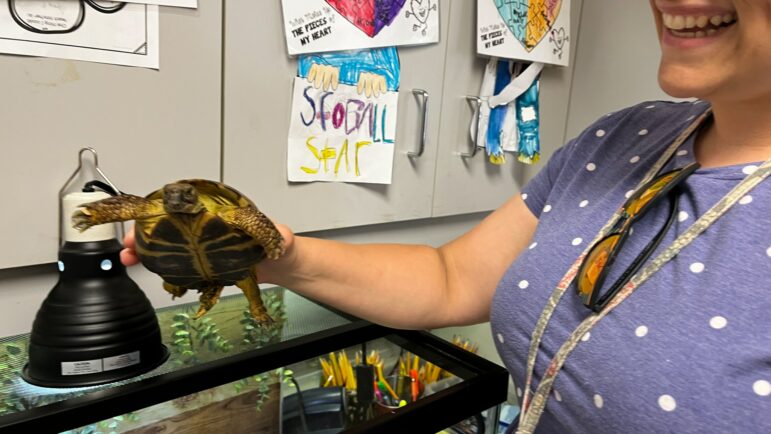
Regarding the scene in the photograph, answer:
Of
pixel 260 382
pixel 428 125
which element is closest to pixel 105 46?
pixel 260 382

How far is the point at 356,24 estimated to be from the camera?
967 mm

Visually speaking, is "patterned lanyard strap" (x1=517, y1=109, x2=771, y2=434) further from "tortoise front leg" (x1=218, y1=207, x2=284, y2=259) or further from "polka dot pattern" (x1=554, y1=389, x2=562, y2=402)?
"tortoise front leg" (x1=218, y1=207, x2=284, y2=259)

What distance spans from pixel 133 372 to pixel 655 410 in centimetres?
54

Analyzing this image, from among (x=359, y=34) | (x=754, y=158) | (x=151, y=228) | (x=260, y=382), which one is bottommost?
(x=260, y=382)

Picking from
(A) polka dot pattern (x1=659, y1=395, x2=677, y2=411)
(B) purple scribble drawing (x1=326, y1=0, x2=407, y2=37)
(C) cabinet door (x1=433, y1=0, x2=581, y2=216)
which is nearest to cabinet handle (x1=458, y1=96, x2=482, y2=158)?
(C) cabinet door (x1=433, y1=0, x2=581, y2=216)

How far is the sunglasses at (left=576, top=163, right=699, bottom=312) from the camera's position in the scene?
500mm

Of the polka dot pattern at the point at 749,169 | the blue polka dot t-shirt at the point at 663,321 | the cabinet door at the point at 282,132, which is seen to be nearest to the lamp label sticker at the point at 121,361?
the cabinet door at the point at 282,132

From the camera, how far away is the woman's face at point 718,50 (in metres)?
0.45

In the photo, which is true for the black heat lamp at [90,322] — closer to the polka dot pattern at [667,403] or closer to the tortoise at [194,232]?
the tortoise at [194,232]

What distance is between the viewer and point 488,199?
4.36 feet

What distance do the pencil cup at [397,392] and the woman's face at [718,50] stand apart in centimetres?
55

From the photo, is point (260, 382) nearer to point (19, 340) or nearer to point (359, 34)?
point (19, 340)

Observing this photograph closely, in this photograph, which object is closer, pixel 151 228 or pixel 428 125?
pixel 151 228

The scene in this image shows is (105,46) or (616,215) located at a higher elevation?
(105,46)
